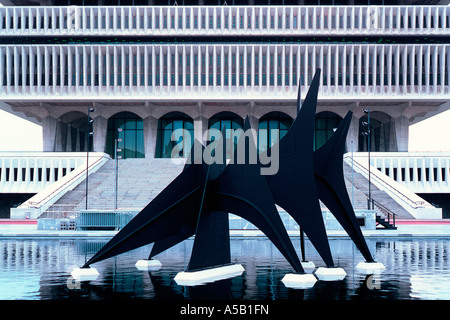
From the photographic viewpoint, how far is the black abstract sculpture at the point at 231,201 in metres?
13.6

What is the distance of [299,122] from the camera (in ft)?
47.1

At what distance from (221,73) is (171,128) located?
10.3 m

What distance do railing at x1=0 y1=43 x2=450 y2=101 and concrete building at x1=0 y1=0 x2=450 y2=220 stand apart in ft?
0.33

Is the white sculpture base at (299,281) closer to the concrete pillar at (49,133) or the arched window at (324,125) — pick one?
the concrete pillar at (49,133)

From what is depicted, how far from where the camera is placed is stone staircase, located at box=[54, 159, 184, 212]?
1548 inches

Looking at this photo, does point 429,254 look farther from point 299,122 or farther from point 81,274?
point 81,274

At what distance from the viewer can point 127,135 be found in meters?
65.8

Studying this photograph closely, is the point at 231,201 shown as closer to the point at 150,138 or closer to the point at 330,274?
the point at 330,274

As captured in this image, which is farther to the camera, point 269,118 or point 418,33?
point 269,118

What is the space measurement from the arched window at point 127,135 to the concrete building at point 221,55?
4.61 m

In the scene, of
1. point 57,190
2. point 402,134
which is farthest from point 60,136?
point 402,134

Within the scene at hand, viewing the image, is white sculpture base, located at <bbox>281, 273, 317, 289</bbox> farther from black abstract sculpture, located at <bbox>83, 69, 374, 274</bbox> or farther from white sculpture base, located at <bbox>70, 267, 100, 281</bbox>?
white sculpture base, located at <bbox>70, 267, 100, 281</bbox>
